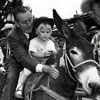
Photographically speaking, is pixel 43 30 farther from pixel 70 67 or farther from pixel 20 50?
pixel 70 67

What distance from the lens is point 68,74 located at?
4.24 meters

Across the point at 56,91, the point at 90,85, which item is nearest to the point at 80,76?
the point at 90,85


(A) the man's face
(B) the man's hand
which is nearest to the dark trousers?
(A) the man's face

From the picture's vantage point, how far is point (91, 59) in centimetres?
402

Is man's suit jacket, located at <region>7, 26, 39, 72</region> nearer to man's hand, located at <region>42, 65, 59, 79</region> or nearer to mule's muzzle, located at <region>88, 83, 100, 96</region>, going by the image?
man's hand, located at <region>42, 65, 59, 79</region>

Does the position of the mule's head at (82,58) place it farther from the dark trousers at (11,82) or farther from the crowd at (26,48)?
the dark trousers at (11,82)

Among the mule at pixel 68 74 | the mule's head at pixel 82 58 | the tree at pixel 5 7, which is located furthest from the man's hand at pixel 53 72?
the tree at pixel 5 7

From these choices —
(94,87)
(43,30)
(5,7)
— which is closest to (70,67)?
(94,87)

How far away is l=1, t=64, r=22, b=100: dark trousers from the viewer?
510cm

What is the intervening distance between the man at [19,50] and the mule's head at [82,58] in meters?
0.71

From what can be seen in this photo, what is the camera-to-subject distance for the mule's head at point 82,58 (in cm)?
384

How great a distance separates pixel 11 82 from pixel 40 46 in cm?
80

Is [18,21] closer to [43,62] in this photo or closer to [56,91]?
[43,62]

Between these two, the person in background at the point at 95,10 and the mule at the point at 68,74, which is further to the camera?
the person in background at the point at 95,10
